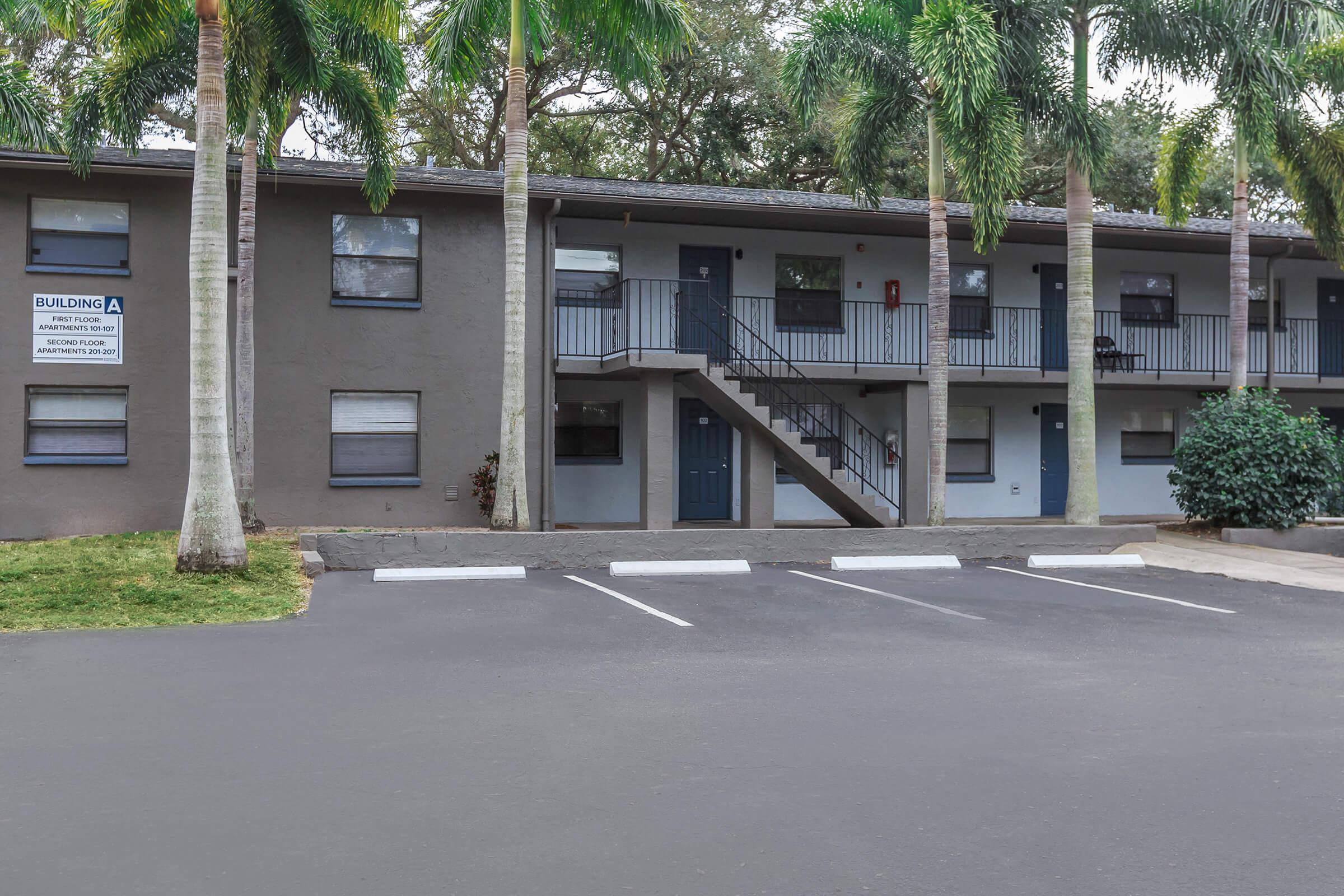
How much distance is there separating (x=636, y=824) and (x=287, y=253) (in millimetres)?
14509

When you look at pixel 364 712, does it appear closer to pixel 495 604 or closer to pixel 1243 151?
pixel 495 604

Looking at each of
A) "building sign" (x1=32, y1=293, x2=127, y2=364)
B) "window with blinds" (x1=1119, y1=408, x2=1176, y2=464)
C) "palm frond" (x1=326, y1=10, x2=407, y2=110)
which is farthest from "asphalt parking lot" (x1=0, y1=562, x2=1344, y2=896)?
"window with blinds" (x1=1119, y1=408, x2=1176, y2=464)

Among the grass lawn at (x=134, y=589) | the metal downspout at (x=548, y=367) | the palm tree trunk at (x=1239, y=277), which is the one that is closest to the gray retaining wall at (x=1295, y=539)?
the palm tree trunk at (x=1239, y=277)

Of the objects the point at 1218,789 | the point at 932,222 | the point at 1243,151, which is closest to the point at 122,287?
the point at 932,222

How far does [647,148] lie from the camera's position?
102 ft

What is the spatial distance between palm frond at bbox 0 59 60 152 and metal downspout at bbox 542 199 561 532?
275 inches

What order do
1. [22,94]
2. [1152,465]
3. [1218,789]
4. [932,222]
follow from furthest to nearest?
[1152,465] → [932,222] → [22,94] → [1218,789]

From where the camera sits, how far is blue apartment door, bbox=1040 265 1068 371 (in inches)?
838

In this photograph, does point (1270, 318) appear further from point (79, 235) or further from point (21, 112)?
point (21, 112)

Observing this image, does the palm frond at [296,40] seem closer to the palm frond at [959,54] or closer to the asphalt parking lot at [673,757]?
the palm frond at [959,54]

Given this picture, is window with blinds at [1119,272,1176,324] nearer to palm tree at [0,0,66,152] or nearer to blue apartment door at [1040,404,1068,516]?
blue apartment door at [1040,404,1068,516]

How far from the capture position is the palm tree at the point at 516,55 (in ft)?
46.5

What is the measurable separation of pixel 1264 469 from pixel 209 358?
591 inches

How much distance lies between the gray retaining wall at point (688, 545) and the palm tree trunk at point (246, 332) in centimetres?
250
